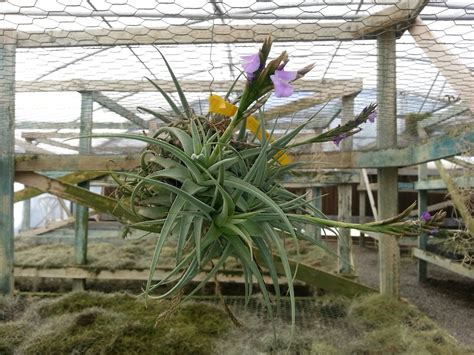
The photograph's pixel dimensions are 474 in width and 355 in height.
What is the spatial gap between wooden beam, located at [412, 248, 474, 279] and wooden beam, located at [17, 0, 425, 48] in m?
1.13

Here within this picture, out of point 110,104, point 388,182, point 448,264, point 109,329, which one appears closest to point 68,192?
point 109,329

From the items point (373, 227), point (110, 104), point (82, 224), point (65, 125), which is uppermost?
point (65, 125)

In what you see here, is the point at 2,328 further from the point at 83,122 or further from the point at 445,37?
the point at 445,37

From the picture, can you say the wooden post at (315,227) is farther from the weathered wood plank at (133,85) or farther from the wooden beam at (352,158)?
the weathered wood plank at (133,85)

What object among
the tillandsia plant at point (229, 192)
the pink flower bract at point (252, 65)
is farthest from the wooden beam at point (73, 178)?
the pink flower bract at point (252, 65)

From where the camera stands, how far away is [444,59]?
110 cm

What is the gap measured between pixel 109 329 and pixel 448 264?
1821 millimetres

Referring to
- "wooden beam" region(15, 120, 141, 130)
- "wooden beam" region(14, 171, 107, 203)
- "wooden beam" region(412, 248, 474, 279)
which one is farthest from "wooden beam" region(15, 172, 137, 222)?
"wooden beam" region(15, 120, 141, 130)

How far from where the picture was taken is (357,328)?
4.31 feet

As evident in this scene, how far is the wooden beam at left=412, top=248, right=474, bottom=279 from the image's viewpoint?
6.14ft

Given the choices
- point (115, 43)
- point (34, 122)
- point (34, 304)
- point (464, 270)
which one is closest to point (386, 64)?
point (115, 43)

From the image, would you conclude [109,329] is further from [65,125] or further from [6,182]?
[65,125]

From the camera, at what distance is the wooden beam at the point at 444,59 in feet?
3.42

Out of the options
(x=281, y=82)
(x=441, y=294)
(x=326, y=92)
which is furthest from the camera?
(x=441, y=294)
